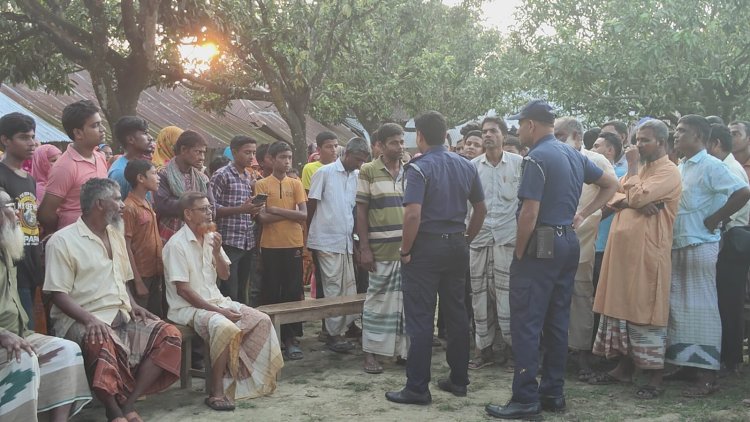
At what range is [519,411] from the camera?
198 inches

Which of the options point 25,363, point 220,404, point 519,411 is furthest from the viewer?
point 220,404

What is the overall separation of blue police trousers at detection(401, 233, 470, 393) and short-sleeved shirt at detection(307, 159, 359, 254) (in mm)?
1603

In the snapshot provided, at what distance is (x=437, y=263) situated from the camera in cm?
546

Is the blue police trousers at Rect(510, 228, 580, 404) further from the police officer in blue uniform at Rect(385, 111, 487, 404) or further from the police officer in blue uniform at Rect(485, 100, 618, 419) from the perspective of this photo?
the police officer in blue uniform at Rect(385, 111, 487, 404)

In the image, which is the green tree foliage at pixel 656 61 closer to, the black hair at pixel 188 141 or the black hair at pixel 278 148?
the black hair at pixel 278 148

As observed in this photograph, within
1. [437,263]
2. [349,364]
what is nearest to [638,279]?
[437,263]

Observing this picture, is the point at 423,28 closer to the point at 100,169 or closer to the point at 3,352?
the point at 100,169

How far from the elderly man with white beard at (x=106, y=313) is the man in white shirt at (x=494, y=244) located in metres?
2.71

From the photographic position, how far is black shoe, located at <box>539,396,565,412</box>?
207 inches

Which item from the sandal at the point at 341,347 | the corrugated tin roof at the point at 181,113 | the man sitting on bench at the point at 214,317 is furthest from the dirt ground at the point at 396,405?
the corrugated tin roof at the point at 181,113

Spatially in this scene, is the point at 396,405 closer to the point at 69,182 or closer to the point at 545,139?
the point at 545,139

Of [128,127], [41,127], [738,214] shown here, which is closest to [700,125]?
[738,214]

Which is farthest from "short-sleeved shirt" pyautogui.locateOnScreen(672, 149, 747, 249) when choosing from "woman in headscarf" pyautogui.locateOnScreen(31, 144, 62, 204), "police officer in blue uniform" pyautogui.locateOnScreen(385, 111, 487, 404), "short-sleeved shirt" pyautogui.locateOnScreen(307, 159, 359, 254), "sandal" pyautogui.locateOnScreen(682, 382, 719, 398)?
"woman in headscarf" pyautogui.locateOnScreen(31, 144, 62, 204)

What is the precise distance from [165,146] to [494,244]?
2.88 meters
